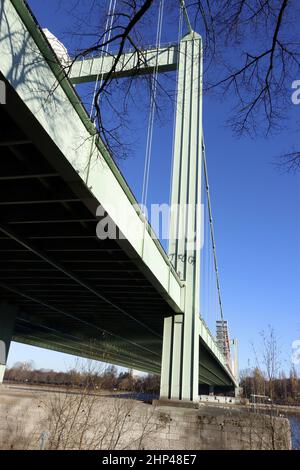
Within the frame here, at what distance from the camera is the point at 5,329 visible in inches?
776

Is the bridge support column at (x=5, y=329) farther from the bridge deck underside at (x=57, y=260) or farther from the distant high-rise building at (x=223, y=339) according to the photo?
the distant high-rise building at (x=223, y=339)

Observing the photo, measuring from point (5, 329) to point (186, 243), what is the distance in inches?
416

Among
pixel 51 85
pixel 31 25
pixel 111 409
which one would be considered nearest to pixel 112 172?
pixel 51 85

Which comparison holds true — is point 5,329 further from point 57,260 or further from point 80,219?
point 80,219

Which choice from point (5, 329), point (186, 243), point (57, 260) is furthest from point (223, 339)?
point (57, 260)

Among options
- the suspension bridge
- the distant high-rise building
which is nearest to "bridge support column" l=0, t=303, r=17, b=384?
the suspension bridge

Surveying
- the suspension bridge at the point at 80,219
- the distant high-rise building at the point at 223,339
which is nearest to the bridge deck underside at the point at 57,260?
the suspension bridge at the point at 80,219

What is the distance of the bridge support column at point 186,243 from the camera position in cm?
1581

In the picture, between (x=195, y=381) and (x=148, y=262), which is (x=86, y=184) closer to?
(x=148, y=262)

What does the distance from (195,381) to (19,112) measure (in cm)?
1360

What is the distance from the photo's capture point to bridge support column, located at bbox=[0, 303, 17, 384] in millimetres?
19578

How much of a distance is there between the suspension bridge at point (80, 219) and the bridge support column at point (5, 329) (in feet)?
0.20
